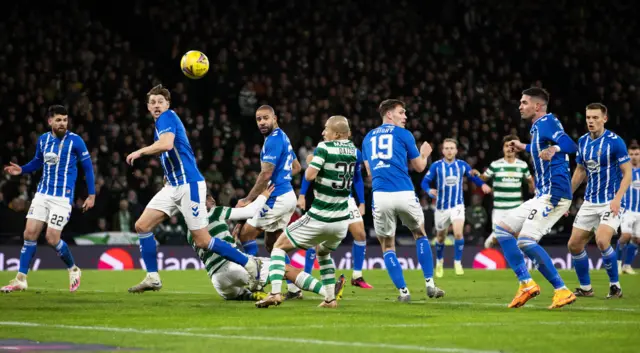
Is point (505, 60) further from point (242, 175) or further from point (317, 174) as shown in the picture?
point (317, 174)

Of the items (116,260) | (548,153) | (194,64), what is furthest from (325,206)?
(116,260)

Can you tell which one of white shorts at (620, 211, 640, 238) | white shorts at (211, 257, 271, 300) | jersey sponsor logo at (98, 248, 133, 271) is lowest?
jersey sponsor logo at (98, 248, 133, 271)

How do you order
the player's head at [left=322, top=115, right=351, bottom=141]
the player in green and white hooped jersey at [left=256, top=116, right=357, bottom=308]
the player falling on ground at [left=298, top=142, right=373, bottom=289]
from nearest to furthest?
the player in green and white hooped jersey at [left=256, top=116, right=357, bottom=308], the player's head at [left=322, top=115, right=351, bottom=141], the player falling on ground at [left=298, top=142, right=373, bottom=289]

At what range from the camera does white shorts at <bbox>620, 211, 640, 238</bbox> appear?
21531 millimetres

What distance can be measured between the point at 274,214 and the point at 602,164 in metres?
4.26

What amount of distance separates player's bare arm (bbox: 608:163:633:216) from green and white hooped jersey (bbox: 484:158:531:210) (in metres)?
8.88

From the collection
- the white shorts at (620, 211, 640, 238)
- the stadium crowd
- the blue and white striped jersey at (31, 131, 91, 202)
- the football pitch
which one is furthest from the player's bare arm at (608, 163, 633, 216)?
the stadium crowd

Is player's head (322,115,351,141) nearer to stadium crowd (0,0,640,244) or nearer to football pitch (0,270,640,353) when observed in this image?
football pitch (0,270,640,353)

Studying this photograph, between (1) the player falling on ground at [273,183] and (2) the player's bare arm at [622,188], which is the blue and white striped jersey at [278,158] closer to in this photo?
(1) the player falling on ground at [273,183]

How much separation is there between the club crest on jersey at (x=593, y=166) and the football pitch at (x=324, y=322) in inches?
65.2

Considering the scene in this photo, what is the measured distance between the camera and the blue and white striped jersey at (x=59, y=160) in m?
14.9

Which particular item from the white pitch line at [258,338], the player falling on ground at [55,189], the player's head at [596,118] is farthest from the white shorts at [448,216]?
the white pitch line at [258,338]

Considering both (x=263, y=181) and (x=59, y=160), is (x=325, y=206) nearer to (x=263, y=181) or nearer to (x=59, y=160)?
(x=263, y=181)

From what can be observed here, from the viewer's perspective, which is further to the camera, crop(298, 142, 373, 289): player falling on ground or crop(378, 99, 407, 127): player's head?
crop(298, 142, 373, 289): player falling on ground
